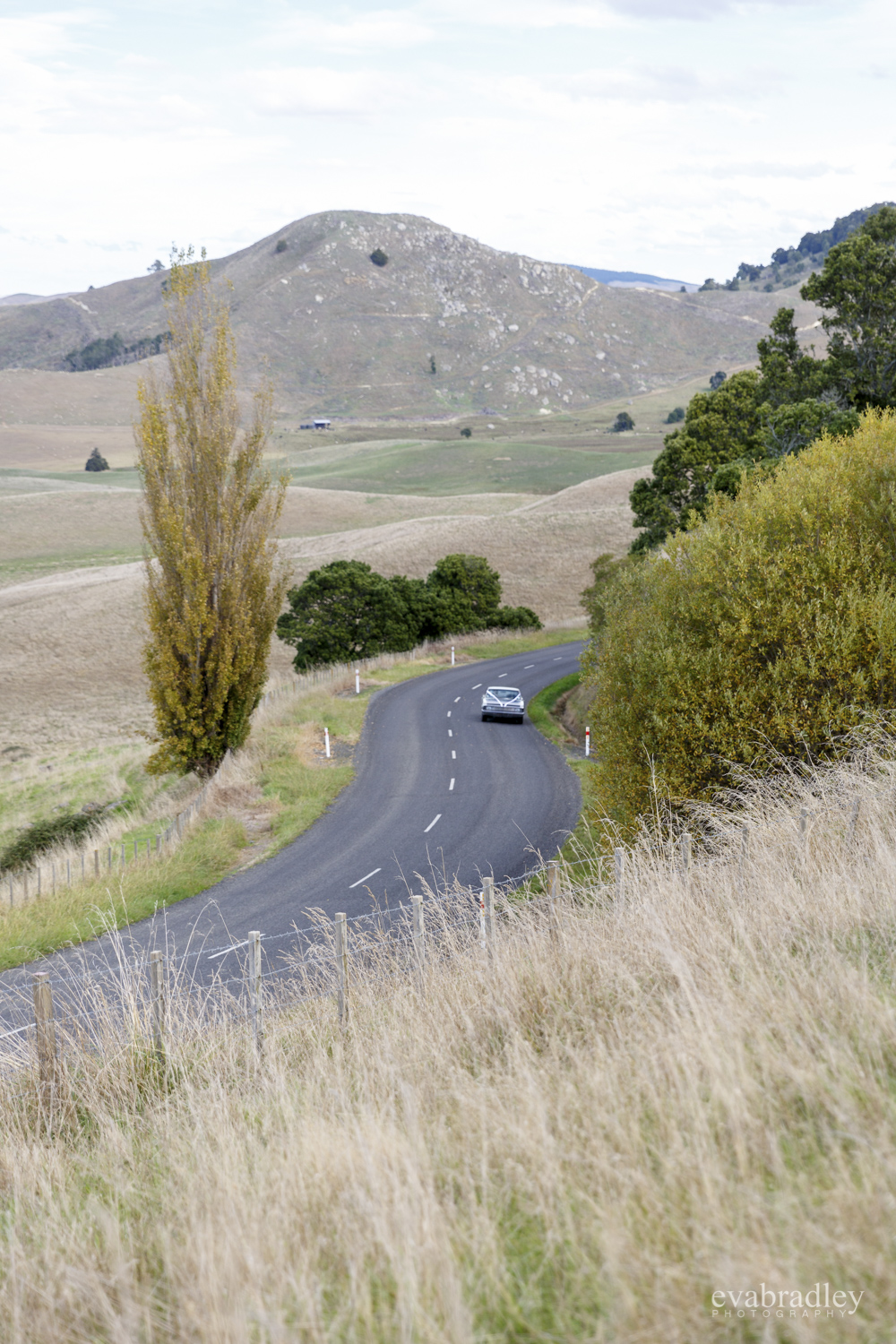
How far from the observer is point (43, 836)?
73.5 ft

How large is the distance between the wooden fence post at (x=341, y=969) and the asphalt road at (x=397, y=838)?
80.5 inches

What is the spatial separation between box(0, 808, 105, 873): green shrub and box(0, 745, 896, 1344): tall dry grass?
1614cm

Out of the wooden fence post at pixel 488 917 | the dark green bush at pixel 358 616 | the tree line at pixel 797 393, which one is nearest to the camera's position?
the wooden fence post at pixel 488 917

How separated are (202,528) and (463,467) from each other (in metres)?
108

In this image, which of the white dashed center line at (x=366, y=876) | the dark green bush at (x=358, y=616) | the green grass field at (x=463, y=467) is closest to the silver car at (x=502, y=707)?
the white dashed center line at (x=366, y=876)

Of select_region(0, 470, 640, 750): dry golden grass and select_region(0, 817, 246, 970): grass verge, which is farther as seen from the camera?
select_region(0, 470, 640, 750): dry golden grass

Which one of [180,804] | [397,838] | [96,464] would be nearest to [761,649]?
[397,838]

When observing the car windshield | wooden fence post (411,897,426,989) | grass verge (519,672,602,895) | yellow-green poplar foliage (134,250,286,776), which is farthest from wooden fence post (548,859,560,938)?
the car windshield

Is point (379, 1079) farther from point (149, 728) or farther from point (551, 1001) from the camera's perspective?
point (149, 728)

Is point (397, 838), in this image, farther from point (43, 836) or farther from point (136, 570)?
point (136, 570)

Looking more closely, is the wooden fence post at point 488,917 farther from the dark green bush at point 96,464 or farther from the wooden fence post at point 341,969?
the dark green bush at point 96,464

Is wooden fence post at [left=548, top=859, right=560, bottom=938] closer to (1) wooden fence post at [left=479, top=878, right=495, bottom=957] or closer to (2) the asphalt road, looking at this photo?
(2) the asphalt road

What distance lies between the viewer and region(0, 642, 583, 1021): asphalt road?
1463 cm

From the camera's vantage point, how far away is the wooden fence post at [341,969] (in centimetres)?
745
